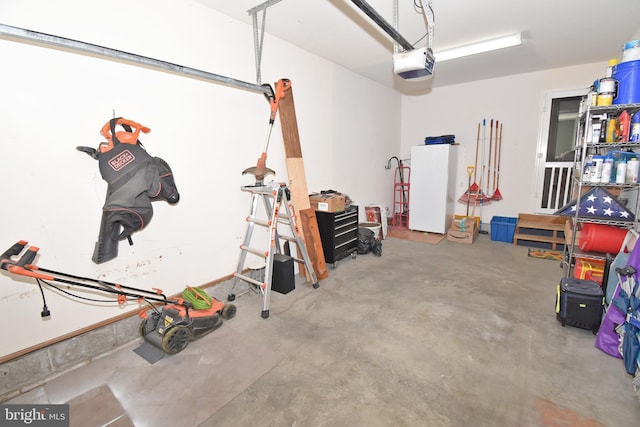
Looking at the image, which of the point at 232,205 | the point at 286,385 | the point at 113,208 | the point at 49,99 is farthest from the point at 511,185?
the point at 49,99

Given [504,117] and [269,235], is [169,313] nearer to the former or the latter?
[269,235]

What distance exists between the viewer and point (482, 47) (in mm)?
3500

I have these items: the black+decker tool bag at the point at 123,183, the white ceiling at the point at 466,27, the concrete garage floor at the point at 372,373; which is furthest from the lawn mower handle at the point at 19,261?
the white ceiling at the point at 466,27

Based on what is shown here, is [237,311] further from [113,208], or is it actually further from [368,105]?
[368,105]

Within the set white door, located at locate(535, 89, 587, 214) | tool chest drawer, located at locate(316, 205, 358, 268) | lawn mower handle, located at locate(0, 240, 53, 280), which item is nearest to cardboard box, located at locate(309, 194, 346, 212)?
tool chest drawer, located at locate(316, 205, 358, 268)

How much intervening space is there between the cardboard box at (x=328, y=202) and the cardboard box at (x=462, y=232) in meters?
2.44

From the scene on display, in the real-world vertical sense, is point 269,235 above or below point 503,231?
above

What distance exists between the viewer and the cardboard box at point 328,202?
11.8ft

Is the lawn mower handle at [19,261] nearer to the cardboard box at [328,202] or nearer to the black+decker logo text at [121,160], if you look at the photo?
the black+decker logo text at [121,160]

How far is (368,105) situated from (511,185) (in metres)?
2.95

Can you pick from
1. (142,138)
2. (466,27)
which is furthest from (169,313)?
(466,27)

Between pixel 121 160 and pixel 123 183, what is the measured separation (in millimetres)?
160

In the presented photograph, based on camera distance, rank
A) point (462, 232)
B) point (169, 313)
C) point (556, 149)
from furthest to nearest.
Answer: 1. point (462, 232)
2. point (556, 149)
3. point (169, 313)

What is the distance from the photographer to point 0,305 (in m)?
1.81
